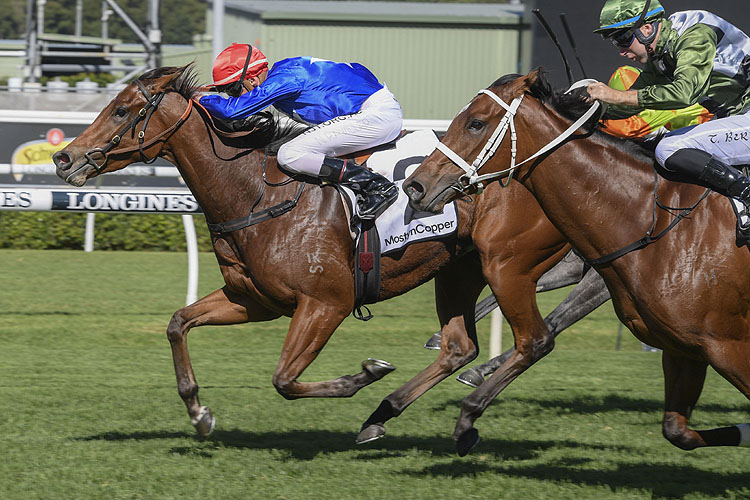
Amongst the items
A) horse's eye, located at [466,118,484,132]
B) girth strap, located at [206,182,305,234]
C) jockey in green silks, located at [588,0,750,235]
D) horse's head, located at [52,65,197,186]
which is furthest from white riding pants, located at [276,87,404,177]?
jockey in green silks, located at [588,0,750,235]

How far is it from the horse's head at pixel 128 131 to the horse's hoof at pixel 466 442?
1925 mm

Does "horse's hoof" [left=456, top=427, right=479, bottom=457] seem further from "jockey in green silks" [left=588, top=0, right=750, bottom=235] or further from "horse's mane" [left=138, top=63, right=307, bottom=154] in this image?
"horse's mane" [left=138, top=63, right=307, bottom=154]

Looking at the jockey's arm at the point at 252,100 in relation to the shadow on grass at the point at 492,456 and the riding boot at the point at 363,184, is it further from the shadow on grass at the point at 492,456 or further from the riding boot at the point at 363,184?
the shadow on grass at the point at 492,456

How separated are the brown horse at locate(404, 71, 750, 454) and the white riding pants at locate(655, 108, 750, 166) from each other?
12cm

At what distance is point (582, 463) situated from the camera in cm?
484

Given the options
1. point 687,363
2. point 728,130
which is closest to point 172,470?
point 687,363

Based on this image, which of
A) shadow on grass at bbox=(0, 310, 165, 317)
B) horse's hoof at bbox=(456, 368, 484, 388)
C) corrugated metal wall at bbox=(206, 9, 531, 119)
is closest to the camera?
horse's hoof at bbox=(456, 368, 484, 388)

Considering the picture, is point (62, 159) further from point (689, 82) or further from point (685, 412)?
point (685, 412)

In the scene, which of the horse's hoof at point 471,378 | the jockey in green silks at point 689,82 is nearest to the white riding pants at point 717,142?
the jockey in green silks at point 689,82

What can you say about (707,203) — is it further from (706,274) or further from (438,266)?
(438,266)

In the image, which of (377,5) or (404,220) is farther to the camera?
(377,5)

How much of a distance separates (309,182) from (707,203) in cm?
183

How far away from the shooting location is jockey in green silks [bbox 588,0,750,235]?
3.81 metres

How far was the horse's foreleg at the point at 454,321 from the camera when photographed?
5.09 m
